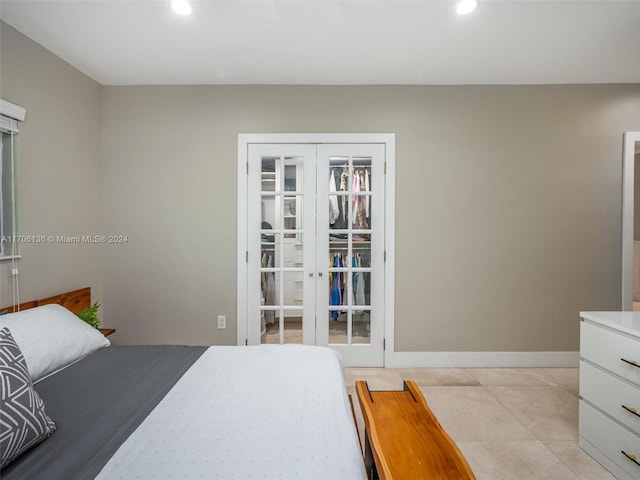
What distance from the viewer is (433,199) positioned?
3.09 m

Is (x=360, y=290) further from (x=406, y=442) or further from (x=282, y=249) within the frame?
(x=406, y=442)

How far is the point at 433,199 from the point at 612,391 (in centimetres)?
185

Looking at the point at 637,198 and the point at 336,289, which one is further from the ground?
the point at 637,198

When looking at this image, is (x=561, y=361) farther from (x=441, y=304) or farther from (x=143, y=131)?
(x=143, y=131)

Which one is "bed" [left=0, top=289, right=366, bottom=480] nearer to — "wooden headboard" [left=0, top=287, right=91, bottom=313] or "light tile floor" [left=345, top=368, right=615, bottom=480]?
"wooden headboard" [left=0, top=287, right=91, bottom=313]

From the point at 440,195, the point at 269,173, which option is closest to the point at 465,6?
the point at 440,195

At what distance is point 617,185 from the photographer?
3057mm

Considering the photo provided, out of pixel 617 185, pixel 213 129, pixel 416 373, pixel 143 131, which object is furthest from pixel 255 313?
pixel 617 185

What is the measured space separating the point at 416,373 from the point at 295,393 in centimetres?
194

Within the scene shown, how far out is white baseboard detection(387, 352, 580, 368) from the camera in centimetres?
309

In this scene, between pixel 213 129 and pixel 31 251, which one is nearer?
pixel 31 251

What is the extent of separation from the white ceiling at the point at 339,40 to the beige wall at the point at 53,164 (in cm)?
18

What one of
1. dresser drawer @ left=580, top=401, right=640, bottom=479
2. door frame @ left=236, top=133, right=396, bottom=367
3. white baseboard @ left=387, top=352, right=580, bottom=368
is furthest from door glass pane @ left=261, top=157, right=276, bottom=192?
dresser drawer @ left=580, top=401, right=640, bottom=479

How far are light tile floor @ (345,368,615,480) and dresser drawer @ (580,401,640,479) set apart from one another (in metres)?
0.11
